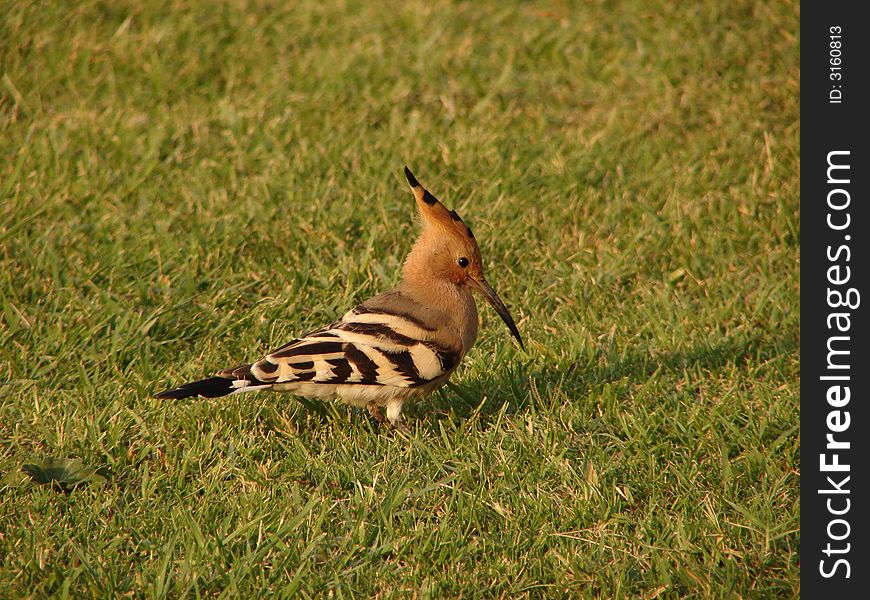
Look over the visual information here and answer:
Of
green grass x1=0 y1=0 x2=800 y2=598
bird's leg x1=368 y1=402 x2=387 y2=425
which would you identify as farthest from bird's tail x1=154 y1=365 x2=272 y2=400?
bird's leg x1=368 y1=402 x2=387 y2=425

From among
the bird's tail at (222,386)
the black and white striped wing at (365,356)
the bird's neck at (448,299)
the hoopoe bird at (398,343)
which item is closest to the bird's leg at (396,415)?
the hoopoe bird at (398,343)

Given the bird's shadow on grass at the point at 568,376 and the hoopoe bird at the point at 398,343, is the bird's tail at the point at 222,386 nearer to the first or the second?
the hoopoe bird at the point at 398,343

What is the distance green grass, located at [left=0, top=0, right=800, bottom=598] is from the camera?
3.76 m

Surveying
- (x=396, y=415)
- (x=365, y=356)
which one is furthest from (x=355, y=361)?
(x=396, y=415)

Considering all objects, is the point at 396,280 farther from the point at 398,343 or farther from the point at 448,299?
the point at 398,343

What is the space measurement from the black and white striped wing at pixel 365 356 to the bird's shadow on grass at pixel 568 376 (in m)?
0.30

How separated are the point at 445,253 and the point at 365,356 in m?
0.63

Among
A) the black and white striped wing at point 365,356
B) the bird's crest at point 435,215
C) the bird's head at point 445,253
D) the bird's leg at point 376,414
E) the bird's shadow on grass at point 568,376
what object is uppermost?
the bird's crest at point 435,215

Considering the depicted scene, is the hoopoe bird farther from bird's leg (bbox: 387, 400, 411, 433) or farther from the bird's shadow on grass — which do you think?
the bird's shadow on grass

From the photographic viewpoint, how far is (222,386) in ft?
13.4

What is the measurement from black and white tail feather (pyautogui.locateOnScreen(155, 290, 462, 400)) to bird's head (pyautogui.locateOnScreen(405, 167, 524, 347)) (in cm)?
21

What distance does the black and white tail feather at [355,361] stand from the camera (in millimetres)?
4148

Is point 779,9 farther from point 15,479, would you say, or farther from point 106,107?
point 15,479

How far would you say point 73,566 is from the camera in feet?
11.7
